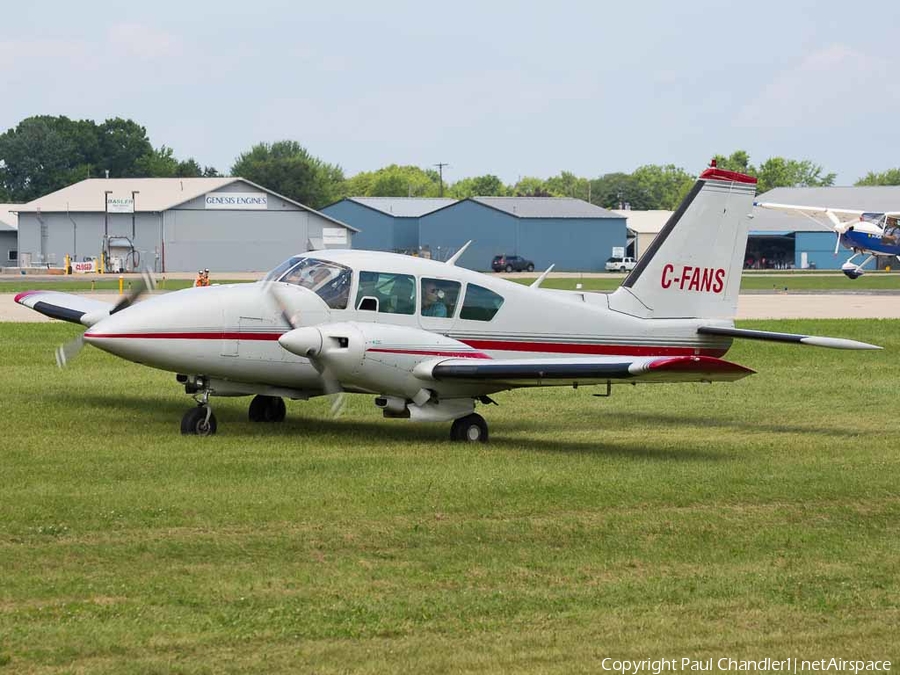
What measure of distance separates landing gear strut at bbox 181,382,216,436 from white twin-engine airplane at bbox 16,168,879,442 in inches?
0.7

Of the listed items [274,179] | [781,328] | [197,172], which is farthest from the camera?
[197,172]

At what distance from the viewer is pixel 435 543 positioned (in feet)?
34.6

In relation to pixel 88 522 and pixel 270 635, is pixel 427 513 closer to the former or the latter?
pixel 88 522

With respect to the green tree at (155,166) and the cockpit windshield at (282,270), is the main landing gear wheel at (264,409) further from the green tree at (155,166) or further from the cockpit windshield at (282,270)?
the green tree at (155,166)

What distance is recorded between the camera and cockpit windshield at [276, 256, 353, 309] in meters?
16.1

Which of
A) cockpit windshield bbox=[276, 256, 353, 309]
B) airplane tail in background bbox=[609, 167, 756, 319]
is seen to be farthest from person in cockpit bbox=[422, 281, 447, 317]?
airplane tail in background bbox=[609, 167, 756, 319]

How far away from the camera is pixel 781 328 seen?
37062mm

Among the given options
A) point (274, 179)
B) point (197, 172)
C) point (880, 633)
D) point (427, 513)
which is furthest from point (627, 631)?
point (197, 172)

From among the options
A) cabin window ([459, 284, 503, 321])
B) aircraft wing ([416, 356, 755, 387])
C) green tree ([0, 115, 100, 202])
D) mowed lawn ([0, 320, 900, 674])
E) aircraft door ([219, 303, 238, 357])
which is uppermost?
green tree ([0, 115, 100, 202])

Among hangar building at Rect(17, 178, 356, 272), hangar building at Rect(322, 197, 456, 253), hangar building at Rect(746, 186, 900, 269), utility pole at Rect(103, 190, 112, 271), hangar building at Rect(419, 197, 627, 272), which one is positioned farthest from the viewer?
hangar building at Rect(322, 197, 456, 253)

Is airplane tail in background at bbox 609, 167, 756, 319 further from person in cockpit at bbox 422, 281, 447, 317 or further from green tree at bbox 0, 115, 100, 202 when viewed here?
green tree at bbox 0, 115, 100, 202

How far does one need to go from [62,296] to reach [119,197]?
9287 cm

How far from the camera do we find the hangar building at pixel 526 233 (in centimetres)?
12056

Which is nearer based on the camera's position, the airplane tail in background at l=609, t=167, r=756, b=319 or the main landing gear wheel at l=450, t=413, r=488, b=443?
the main landing gear wheel at l=450, t=413, r=488, b=443
